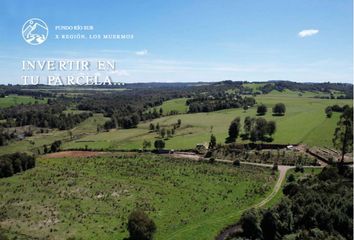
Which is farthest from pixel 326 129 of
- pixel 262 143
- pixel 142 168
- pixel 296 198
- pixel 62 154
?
pixel 62 154

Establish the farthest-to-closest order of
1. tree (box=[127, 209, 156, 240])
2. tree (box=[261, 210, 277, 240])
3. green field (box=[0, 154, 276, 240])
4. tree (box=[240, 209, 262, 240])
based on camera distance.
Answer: green field (box=[0, 154, 276, 240]) < tree (box=[127, 209, 156, 240]) < tree (box=[240, 209, 262, 240]) < tree (box=[261, 210, 277, 240])

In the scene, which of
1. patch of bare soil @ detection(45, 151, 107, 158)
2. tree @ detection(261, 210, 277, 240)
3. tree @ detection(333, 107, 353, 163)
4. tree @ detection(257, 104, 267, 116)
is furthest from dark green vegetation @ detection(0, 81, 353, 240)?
tree @ detection(257, 104, 267, 116)

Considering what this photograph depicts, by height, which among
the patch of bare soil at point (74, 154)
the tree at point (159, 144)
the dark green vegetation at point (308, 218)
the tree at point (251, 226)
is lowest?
the patch of bare soil at point (74, 154)

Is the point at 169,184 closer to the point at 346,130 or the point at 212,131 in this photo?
the point at 346,130

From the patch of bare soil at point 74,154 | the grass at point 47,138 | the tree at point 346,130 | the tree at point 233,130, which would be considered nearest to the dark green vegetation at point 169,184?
the tree at point 346,130

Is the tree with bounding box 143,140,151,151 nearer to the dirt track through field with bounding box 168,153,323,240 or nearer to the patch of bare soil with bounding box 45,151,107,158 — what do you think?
the dirt track through field with bounding box 168,153,323,240

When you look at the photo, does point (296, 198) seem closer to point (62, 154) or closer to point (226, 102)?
point (62, 154)

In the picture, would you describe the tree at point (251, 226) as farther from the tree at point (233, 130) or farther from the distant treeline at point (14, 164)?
the tree at point (233, 130)
